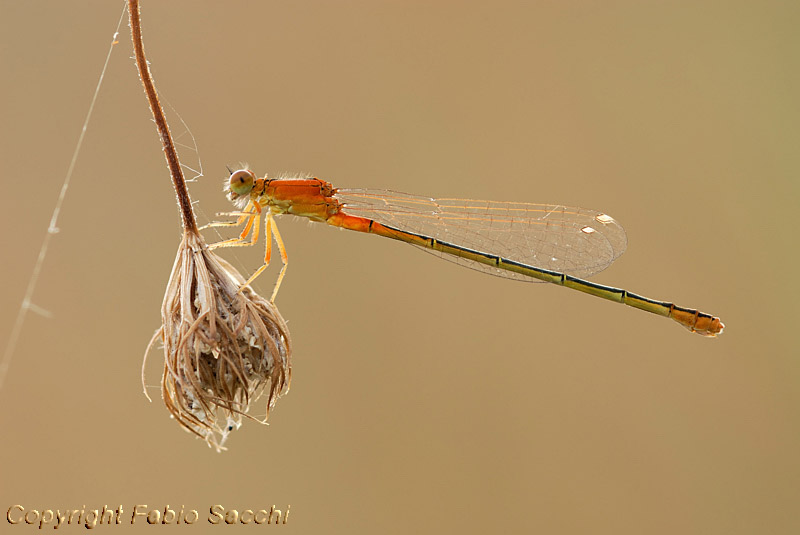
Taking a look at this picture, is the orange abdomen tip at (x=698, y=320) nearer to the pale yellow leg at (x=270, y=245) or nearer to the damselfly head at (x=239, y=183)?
the pale yellow leg at (x=270, y=245)

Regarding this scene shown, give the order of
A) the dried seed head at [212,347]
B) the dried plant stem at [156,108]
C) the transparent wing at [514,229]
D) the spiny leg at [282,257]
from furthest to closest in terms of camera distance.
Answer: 1. the transparent wing at [514,229]
2. the spiny leg at [282,257]
3. the dried seed head at [212,347]
4. the dried plant stem at [156,108]

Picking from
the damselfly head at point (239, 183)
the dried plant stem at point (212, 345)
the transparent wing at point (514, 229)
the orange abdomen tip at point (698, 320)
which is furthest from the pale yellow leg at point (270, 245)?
the orange abdomen tip at point (698, 320)

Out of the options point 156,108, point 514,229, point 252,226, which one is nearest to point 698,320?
point 514,229

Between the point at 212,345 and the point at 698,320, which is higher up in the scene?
the point at 698,320

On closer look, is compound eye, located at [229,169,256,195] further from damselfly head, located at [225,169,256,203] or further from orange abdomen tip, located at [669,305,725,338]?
orange abdomen tip, located at [669,305,725,338]

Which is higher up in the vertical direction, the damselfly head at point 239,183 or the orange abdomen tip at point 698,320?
the orange abdomen tip at point 698,320

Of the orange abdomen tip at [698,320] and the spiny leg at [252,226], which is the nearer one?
the spiny leg at [252,226]

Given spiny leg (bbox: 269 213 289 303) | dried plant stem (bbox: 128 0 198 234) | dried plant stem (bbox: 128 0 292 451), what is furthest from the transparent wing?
dried plant stem (bbox: 128 0 198 234)

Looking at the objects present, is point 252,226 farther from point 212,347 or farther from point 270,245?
point 212,347
